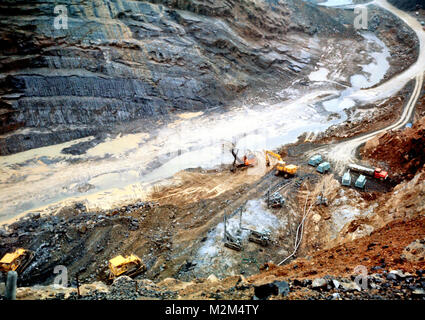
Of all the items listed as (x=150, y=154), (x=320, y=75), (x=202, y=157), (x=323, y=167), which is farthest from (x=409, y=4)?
(x=150, y=154)

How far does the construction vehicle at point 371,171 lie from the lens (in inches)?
647

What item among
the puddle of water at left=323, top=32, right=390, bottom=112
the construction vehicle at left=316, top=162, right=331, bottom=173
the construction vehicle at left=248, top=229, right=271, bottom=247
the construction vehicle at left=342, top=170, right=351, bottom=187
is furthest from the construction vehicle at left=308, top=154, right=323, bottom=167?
the puddle of water at left=323, top=32, right=390, bottom=112

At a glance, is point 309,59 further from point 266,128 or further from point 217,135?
point 217,135

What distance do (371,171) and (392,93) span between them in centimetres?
1367

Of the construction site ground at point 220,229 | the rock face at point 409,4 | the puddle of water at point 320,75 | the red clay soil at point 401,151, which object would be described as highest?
the rock face at point 409,4

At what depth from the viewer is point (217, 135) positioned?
22031mm

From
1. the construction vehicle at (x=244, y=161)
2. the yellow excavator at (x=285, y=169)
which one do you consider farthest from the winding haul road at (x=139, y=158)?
the yellow excavator at (x=285, y=169)

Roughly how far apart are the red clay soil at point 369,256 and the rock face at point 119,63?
16.1m

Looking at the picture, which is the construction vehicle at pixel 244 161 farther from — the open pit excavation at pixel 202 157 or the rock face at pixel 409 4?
the rock face at pixel 409 4

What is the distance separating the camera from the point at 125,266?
11.6 meters

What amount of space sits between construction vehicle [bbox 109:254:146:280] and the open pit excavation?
0.19 feet

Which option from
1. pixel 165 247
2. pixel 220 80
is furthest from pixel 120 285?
pixel 220 80

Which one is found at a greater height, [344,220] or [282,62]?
[282,62]

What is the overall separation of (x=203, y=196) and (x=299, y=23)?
28.2 meters
